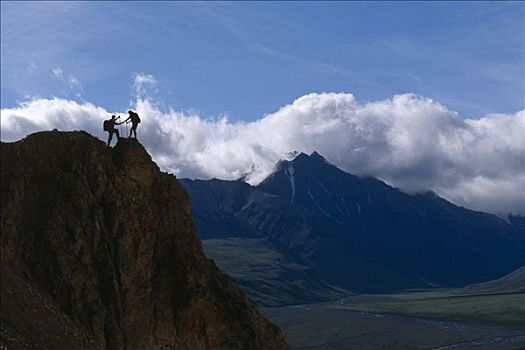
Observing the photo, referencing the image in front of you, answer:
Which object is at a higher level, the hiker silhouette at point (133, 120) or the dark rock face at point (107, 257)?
the hiker silhouette at point (133, 120)

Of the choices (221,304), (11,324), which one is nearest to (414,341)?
(221,304)

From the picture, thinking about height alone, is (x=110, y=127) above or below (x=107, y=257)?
above

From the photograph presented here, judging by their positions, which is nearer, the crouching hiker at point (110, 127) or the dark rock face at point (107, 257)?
the dark rock face at point (107, 257)

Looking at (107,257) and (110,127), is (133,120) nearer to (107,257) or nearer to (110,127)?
(110,127)

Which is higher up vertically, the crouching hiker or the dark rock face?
the crouching hiker

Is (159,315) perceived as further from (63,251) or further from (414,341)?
(414,341)

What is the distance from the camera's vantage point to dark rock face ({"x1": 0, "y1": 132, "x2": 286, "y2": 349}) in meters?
33.0

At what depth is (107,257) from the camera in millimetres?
35469

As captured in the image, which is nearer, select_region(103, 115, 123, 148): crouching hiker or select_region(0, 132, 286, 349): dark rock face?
select_region(0, 132, 286, 349): dark rock face

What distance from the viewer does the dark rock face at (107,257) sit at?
33000 millimetres

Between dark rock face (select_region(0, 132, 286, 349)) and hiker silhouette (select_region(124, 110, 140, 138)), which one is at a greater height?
hiker silhouette (select_region(124, 110, 140, 138))

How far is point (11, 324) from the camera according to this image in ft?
93.6

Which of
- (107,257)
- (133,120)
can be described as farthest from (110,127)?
(107,257)

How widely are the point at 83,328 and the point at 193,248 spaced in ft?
30.8
